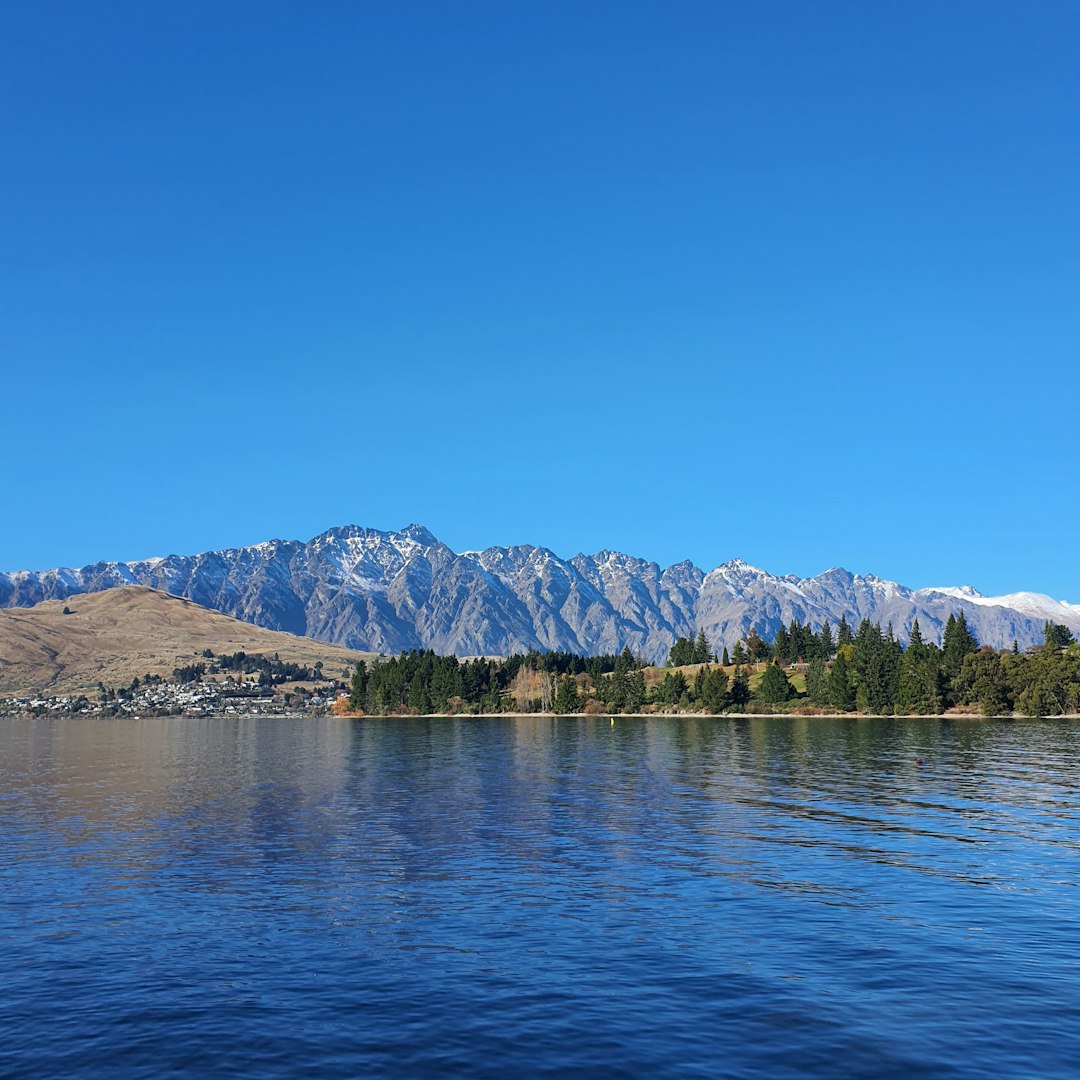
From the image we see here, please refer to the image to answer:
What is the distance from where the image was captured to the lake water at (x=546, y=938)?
31109mm

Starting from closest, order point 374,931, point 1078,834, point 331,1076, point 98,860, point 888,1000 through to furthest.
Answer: point 331,1076
point 888,1000
point 374,931
point 98,860
point 1078,834

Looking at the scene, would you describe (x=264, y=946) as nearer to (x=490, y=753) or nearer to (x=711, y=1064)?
(x=711, y=1064)

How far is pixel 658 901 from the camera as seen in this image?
50250 millimetres

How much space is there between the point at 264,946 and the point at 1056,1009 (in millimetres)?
30073

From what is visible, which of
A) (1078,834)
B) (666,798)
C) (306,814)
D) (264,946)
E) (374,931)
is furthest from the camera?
(666,798)

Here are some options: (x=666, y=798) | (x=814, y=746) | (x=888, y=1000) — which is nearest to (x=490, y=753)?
(x=814, y=746)

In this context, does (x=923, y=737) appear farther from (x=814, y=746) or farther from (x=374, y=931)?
(x=374, y=931)

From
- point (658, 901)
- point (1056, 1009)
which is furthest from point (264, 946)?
point (1056, 1009)

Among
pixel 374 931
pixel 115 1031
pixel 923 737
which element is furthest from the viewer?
pixel 923 737

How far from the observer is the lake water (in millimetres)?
31109

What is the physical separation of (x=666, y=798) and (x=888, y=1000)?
61.3 m

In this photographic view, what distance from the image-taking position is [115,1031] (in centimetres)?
3297

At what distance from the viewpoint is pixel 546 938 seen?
43.4 m

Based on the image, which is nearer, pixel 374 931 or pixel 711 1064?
pixel 711 1064
